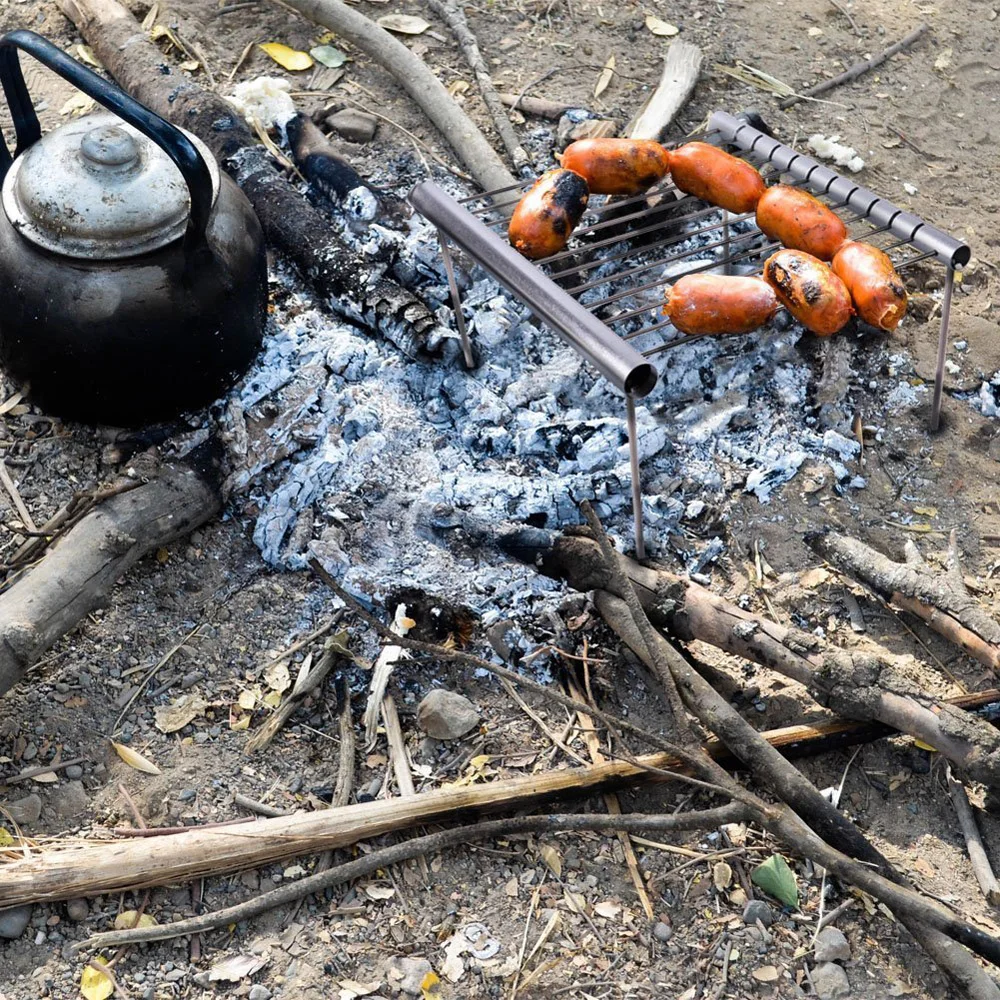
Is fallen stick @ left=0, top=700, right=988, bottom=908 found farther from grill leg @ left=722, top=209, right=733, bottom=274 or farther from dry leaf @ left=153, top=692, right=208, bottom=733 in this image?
grill leg @ left=722, top=209, right=733, bottom=274

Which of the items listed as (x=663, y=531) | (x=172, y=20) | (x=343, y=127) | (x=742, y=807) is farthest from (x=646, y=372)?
(x=172, y=20)

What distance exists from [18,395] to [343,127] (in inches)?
78.6

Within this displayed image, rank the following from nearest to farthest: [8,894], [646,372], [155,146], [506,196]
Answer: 1. [8,894]
2. [646,372]
3. [155,146]
4. [506,196]

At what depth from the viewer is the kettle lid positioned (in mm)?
3295

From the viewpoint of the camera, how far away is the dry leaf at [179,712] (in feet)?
10.3

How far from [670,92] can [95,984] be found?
4.34 metres

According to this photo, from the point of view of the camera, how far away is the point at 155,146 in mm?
3449

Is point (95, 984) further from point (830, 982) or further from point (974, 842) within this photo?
point (974, 842)

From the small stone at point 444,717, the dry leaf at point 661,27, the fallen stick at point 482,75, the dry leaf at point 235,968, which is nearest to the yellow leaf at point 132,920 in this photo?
the dry leaf at point 235,968

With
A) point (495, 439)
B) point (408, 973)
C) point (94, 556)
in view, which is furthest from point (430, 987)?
point (495, 439)

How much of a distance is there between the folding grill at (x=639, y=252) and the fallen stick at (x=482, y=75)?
37 cm

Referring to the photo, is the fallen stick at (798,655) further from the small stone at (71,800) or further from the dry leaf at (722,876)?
the small stone at (71,800)

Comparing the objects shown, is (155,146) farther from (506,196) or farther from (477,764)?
(477,764)

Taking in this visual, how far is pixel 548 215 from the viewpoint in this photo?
3721 millimetres
